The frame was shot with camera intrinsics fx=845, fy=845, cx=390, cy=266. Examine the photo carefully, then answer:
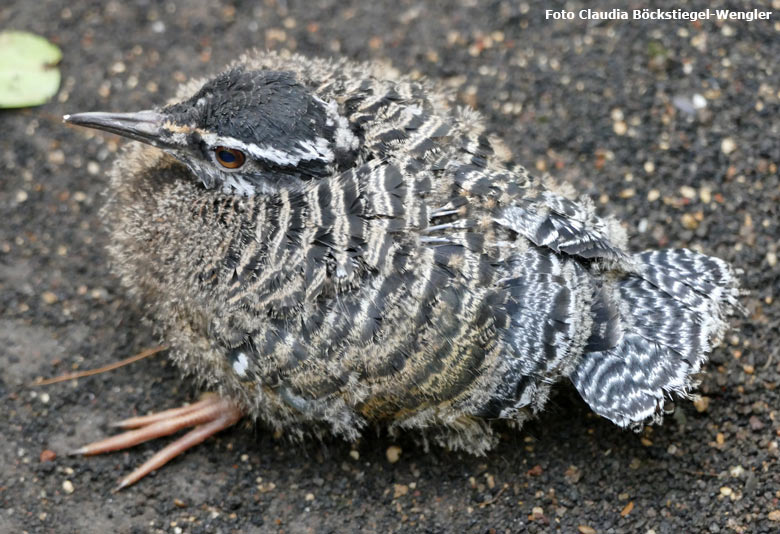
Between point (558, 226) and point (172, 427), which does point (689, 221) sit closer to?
point (558, 226)

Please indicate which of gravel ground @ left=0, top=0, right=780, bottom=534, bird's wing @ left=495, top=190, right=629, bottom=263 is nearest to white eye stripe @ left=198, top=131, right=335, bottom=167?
bird's wing @ left=495, top=190, right=629, bottom=263

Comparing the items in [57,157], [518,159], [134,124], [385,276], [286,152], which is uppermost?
[286,152]

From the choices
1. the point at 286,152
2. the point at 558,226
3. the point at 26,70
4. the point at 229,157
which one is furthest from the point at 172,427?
the point at 26,70

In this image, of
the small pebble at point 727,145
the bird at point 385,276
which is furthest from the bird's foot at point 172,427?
the small pebble at point 727,145

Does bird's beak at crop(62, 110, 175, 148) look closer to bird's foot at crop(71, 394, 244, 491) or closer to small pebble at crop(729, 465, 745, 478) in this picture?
bird's foot at crop(71, 394, 244, 491)

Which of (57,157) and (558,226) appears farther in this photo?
(57,157)

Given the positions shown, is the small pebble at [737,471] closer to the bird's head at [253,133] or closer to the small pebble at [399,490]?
the small pebble at [399,490]

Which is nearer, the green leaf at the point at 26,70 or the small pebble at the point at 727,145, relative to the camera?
the small pebble at the point at 727,145

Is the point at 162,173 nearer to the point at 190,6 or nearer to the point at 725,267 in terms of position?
the point at 190,6
